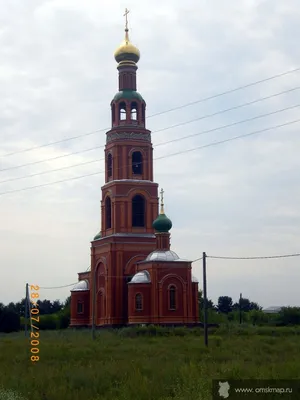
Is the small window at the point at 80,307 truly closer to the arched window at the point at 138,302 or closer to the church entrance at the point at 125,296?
the church entrance at the point at 125,296

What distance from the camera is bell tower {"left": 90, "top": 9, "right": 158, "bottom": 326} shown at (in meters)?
49.8

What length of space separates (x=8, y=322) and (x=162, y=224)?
2358 centimetres

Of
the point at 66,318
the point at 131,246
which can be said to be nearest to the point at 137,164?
the point at 131,246

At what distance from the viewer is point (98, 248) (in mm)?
52594

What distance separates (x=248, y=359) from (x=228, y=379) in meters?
7.44

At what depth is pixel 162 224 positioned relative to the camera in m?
48.9

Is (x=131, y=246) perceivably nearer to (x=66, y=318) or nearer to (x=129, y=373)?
(x=66, y=318)

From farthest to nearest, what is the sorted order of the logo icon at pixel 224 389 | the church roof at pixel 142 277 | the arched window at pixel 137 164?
the arched window at pixel 137 164 → the church roof at pixel 142 277 → the logo icon at pixel 224 389

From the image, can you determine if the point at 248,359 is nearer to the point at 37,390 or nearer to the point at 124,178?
the point at 37,390

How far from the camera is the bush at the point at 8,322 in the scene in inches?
2532

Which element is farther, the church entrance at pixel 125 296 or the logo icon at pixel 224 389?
the church entrance at pixel 125 296

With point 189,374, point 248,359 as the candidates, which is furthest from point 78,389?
point 248,359

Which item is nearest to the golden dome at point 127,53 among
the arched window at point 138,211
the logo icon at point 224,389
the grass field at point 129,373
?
the arched window at point 138,211

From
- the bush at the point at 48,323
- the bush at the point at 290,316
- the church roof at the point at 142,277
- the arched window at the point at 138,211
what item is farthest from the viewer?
the bush at the point at 290,316
